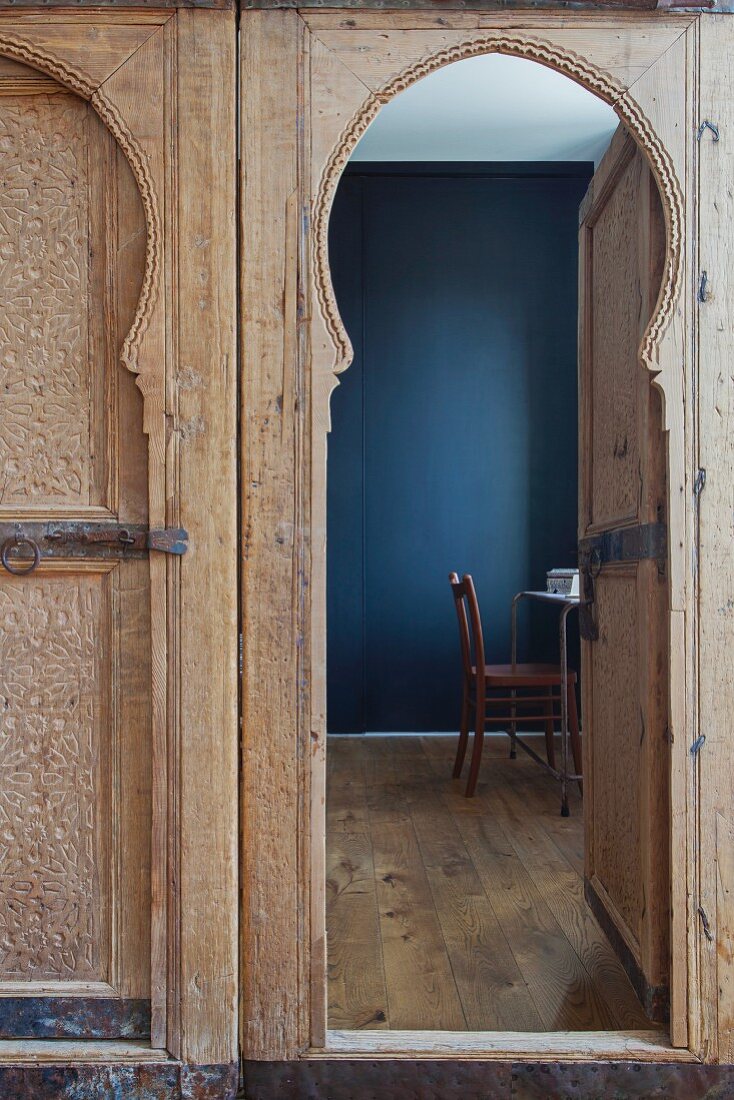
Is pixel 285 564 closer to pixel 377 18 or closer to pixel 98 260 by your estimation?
pixel 98 260


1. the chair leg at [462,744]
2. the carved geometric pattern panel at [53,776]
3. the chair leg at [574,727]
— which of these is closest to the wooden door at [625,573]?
the carved geometric pattern panel at [53,776]

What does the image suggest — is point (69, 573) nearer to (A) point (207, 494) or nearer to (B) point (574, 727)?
(A) point (207, 494)

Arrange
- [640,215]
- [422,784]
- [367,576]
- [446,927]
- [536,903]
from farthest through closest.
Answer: [367,576] < [422,784] < [536,903] < [446,927] < [640,215]

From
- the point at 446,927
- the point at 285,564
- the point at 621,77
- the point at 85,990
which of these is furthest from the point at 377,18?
the point at 446,927

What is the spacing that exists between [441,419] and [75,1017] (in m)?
3.85

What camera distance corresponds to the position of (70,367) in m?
1.79

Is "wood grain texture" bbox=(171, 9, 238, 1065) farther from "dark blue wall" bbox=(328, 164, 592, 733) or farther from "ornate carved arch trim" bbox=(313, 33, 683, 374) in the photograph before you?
"dark blue wall" bbox=(328, 164, 592, 733)

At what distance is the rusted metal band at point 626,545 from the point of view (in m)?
1.87

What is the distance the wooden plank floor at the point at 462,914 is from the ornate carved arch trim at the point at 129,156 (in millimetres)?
1537

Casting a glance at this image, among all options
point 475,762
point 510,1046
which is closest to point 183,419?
point 510,1046

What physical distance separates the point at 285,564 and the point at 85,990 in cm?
93

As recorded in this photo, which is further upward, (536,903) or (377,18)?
(377,18)

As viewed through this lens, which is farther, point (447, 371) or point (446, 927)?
point (447, 371)

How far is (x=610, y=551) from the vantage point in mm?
2225
